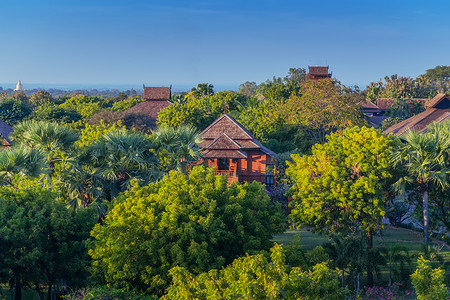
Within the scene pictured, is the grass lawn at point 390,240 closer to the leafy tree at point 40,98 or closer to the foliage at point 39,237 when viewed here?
the foliage at point 39,237

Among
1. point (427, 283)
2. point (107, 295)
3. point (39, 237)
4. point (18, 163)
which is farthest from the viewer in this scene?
point (18, 163)

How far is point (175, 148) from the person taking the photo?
87.8ft

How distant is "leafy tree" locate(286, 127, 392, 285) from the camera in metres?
25.3

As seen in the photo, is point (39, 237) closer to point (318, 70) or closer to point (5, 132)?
point (5, 132)

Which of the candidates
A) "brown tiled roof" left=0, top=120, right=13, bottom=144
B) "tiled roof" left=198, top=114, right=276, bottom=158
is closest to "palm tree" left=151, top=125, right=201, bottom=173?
"tiled roof" left=198, top=114, right=276, bottom=158

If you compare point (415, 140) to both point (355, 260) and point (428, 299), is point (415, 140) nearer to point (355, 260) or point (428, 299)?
point (355, 260)

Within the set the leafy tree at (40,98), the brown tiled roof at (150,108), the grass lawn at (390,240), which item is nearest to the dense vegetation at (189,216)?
the grass lawn at (390,240)

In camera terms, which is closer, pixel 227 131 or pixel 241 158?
pixel 241 158

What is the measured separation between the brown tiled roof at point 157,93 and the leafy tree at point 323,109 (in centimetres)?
2933

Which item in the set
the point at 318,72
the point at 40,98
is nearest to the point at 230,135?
the point at 318,72

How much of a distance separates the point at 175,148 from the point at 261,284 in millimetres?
16140

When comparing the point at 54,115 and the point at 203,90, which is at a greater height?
the point at 203,90

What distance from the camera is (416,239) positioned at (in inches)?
1253

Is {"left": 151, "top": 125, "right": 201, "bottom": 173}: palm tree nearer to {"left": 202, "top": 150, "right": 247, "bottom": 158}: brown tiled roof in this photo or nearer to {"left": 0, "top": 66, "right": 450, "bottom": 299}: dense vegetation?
{"left": 0, "top": 66, "right": 450, "bottom": 299}: dense vegetation
